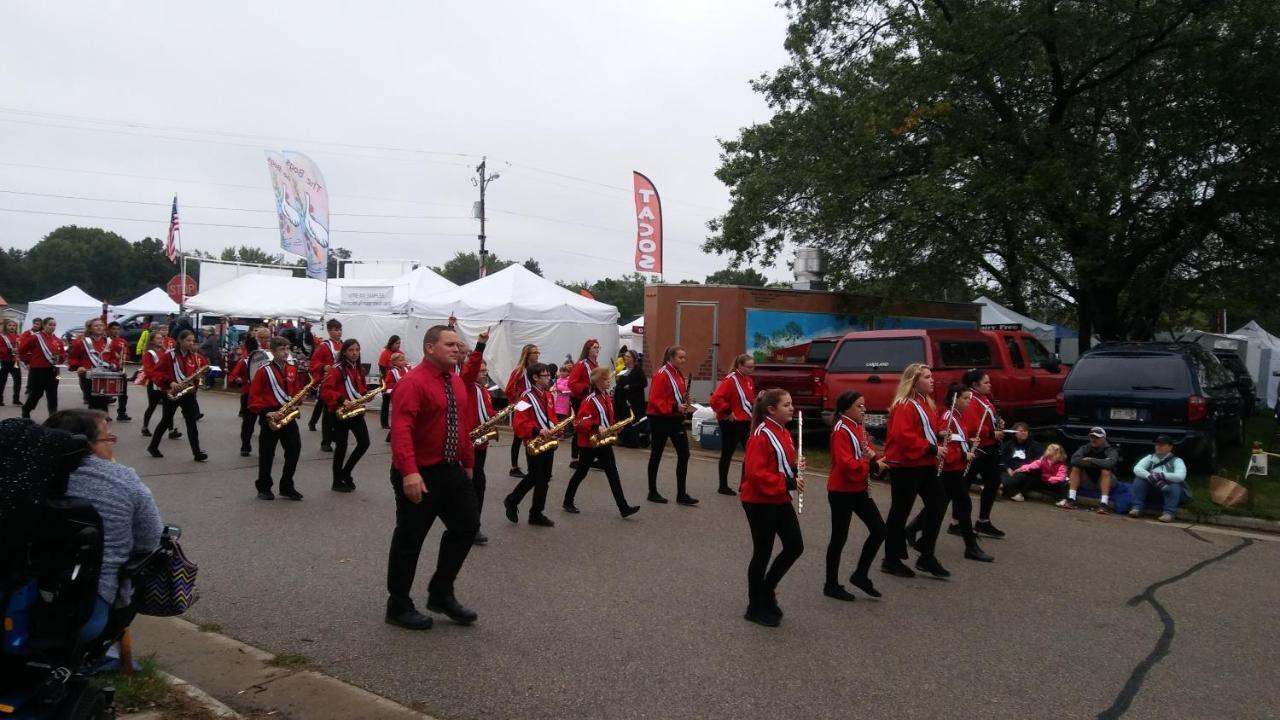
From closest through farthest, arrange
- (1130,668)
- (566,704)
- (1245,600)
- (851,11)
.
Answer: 1. (566,704)
2. (1130,668)
3. (1245,600)
4. (851,11)

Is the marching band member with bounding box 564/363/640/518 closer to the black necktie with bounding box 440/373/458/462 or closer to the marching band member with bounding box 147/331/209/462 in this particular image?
the black necktie with bounding box 440/373/458/462

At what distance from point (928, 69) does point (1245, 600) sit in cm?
1122

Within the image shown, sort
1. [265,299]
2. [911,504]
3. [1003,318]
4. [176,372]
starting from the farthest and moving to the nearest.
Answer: [265,299] → [1003,318] → [176,372] → [911,504]

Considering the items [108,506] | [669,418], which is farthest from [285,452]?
[108,506]

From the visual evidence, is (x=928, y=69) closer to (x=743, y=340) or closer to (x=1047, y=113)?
(x=1047, y=113)

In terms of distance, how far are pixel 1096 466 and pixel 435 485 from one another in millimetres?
8510

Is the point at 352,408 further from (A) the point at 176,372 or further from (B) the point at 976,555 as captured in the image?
(B) the point at 976,555

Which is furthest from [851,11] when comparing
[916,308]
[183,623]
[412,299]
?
[183,623]

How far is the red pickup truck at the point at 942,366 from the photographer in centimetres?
1278

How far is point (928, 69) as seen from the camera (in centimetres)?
1534

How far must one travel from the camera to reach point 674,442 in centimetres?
979

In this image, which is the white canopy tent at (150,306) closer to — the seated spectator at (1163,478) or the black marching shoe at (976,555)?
the black marching shoe at (976,555)

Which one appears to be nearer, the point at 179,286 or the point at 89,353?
the point at 89,353

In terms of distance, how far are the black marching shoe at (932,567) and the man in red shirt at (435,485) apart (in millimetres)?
3719
